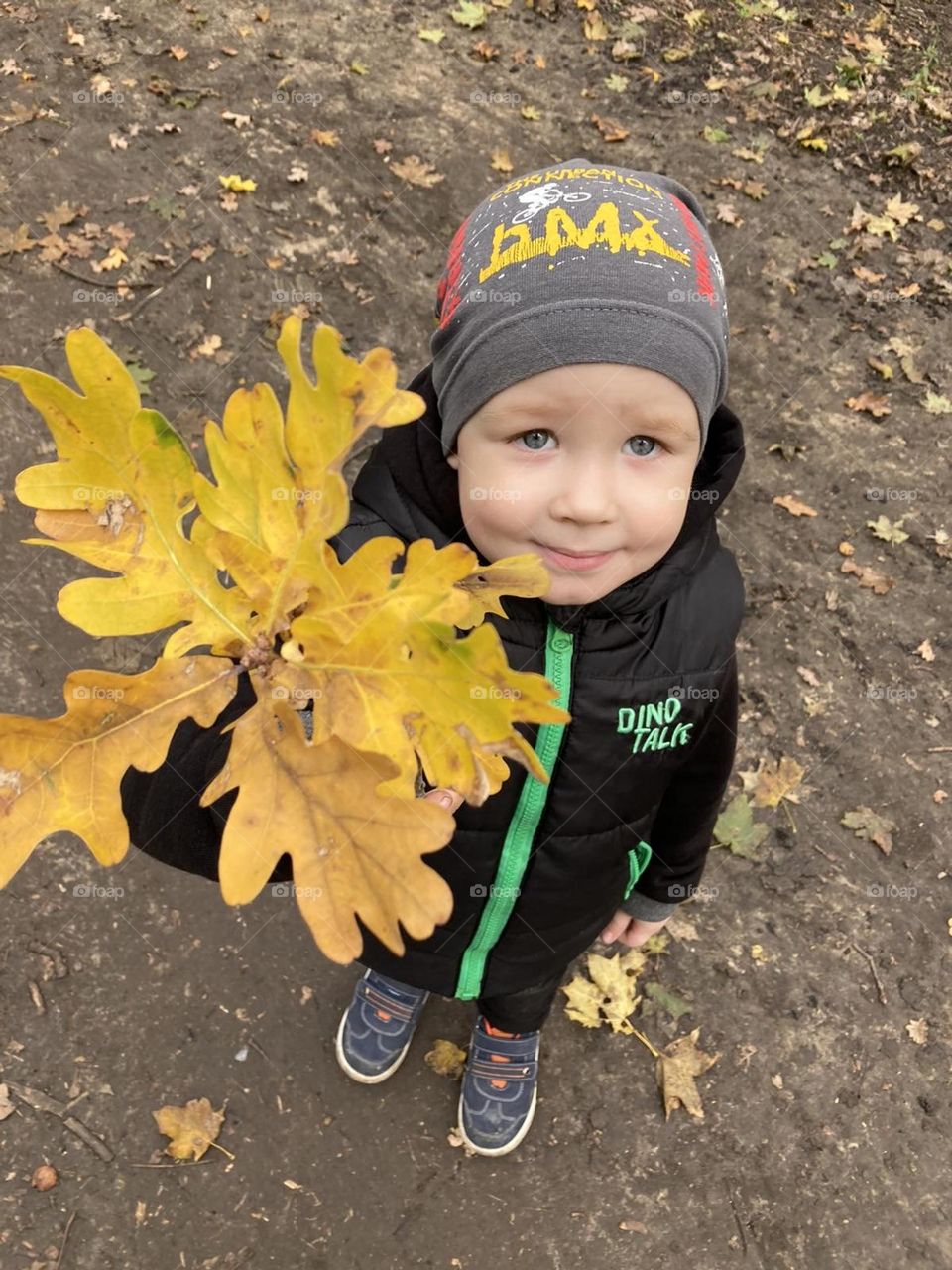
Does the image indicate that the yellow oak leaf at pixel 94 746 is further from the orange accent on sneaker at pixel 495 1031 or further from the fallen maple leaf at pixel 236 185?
the fallen maple leaf at pixel 236 185

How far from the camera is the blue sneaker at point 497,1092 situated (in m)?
2.74

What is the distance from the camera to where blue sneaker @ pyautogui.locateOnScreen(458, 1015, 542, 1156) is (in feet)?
9.00

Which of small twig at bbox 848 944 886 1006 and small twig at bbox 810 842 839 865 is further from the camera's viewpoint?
small twig at bbox 810 842 839 865

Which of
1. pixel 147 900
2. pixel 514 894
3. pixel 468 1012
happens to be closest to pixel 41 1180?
pixel 147 900

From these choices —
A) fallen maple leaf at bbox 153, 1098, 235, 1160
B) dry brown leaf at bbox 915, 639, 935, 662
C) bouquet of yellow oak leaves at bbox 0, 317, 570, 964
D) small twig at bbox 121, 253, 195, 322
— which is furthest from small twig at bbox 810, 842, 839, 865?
small twig at bbox 121, 253, 195, 322

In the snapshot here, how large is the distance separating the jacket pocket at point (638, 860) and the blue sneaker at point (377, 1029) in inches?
34.5

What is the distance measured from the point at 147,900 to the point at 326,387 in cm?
247

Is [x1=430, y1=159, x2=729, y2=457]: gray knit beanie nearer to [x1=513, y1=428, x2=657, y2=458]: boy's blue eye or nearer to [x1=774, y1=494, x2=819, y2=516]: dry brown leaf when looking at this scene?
[x1=513, y1=428, x2=657, y2=458]: boy's blue eye

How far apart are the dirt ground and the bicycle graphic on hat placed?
2346 millimetres

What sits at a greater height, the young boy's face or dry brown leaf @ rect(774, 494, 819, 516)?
the young boy's face

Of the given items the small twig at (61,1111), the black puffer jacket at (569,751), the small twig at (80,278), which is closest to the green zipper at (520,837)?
the black puffer jacket at (569,751)

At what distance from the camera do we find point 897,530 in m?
4.48

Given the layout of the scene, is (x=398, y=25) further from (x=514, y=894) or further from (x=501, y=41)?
(x=514, y=894)

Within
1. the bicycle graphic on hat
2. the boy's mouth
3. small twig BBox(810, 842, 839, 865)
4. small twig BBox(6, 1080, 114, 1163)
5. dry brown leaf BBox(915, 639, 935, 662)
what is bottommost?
small twig BBox(810, 842, 839, 865)
